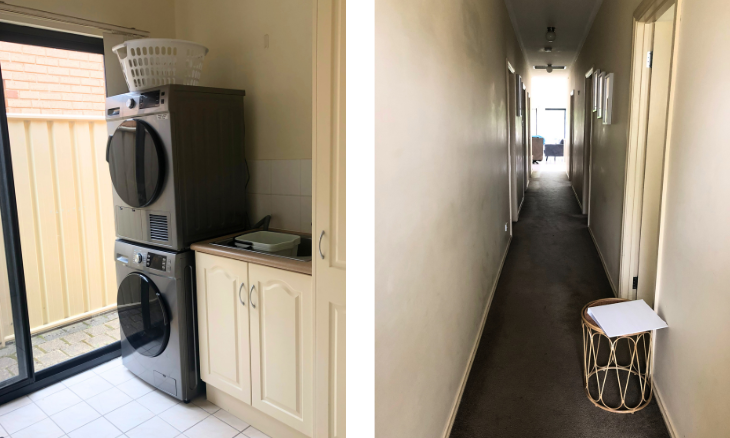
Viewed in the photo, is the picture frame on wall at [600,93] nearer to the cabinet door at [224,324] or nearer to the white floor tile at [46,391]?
the cabinet door at [224,324]

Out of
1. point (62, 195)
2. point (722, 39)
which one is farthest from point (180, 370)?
point (722, 39)

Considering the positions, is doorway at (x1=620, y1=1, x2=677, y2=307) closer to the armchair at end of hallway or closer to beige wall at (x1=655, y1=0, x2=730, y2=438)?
beige wall at (x1=655, y1=0, x2=730, y2=438)

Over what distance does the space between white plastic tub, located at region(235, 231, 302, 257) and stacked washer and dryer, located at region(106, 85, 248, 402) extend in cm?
20

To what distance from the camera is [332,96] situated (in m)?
1.40

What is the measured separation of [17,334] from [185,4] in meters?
2.21

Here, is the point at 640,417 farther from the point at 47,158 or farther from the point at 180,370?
the point at 47,158

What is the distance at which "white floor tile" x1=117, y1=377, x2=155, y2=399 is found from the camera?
2.29m

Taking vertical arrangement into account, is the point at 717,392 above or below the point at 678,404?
above

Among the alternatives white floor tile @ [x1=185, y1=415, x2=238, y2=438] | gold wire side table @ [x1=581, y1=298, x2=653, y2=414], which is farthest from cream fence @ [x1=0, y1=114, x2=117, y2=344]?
gold wire side table @ [x1=581, y1=298, x2=653, y2=414]

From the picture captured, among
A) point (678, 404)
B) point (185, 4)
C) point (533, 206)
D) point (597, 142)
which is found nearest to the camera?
point (678, 404)

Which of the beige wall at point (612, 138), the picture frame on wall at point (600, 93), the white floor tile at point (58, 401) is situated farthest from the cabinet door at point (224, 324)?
the picture frame on wall at point (600, 93)

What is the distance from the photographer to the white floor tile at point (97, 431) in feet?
6.19

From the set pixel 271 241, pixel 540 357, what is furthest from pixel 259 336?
pixel 540 357

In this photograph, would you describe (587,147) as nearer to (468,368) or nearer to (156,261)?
(468,368)
